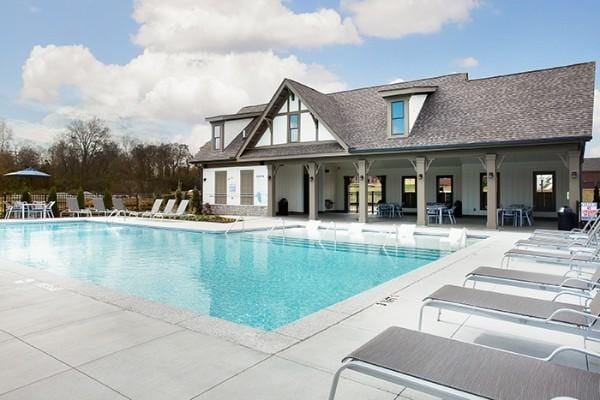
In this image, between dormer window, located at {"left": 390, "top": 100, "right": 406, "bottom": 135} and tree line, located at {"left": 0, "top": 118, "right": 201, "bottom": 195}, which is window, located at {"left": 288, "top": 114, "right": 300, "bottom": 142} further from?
tree line, located at {"left": 0, "top": 118, "right": 201, "bottom": 195}

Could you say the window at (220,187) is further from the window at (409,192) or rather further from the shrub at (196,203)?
the window at (409,192)

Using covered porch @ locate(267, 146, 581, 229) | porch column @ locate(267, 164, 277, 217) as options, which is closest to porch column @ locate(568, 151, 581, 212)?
covered porch @ locate(267, 146, 581, 229)

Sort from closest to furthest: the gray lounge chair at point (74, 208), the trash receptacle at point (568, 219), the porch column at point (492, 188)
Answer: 1. the trash receptacle at point (568, 219)
2. the porch column at point (492, 188)
3. the gray lounge chair at point (74, 208)

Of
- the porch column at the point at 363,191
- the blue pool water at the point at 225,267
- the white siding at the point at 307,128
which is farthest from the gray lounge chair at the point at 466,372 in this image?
the white siding at the point at 307,128

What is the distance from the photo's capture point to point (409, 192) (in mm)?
21844

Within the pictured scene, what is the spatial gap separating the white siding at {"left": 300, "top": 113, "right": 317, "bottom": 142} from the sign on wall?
1057 cm

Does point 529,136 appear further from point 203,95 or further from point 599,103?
point 203,95

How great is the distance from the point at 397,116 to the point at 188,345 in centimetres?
1445

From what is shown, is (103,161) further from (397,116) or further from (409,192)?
(397,116)

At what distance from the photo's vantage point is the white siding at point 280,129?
19391mm

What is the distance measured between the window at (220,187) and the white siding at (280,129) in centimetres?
413

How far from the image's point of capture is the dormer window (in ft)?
52.9

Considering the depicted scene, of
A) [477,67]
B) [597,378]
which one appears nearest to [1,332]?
[597,378]

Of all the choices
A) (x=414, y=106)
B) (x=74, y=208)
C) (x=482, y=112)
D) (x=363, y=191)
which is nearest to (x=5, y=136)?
(x=74, y=208)
